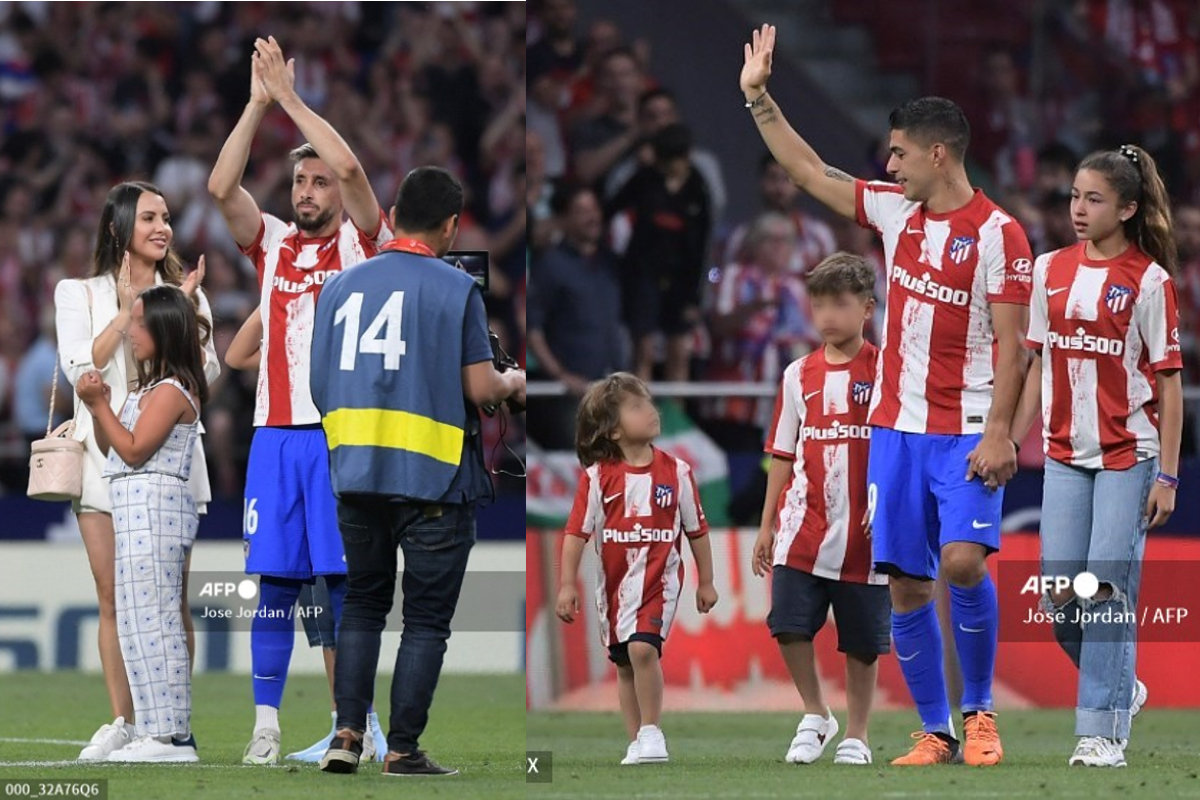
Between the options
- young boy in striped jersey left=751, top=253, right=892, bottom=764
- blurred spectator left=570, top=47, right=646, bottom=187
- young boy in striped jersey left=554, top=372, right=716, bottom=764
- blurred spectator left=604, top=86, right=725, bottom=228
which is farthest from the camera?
blurred spectator left=570, top=47, right=646, bottom=187

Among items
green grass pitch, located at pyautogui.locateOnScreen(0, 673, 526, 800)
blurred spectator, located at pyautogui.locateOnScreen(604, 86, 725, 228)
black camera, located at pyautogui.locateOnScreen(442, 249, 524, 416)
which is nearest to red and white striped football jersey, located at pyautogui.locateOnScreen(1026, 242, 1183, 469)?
black camera, located at pyautogui.locateOnScreen(442, 249, 524, 416)

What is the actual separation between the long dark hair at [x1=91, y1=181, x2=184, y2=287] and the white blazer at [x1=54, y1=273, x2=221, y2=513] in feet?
0.30

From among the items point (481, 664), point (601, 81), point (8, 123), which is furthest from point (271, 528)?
point (8, 123)

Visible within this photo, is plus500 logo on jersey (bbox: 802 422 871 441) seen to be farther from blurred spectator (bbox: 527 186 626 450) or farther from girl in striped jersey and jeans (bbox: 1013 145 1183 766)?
blurred spectator (bbox: 527 186 626 450)

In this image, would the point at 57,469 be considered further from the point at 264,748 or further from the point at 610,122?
the point at 610,122

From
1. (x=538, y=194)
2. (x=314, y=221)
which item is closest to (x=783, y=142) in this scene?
(x=314, y=221)

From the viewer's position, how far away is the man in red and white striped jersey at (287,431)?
7969mm

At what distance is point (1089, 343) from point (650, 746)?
2.32 metres

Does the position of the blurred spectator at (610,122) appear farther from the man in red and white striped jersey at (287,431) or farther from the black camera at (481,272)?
the black camera at (481,272)

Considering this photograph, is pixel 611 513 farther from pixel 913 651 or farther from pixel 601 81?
pixel 601 81

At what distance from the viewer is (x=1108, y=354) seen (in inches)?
294

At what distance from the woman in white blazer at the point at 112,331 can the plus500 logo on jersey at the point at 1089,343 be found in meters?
3.37

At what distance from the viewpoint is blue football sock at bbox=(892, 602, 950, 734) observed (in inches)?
307

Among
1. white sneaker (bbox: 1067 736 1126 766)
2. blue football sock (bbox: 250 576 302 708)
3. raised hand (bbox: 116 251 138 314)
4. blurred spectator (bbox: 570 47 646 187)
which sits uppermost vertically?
blurred spectator (bbox: 570 47 646 187)
